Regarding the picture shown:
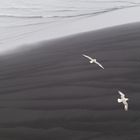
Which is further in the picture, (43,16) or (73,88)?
(43,16)

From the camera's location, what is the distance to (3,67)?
1.95 meters

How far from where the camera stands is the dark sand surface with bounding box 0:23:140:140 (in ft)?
4.91

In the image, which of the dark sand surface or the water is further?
the water

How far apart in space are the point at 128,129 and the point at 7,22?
115cm

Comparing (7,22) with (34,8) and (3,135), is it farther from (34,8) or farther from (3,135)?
(3,135)

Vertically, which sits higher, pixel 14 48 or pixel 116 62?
pixel 14 48

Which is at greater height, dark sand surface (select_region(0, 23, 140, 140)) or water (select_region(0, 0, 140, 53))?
water (select_region(0, 0, 140, 53))

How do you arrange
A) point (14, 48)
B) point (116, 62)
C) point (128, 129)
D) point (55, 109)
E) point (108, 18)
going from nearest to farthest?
point (128, 129) → point (55, 109) → point (116, 62) → point (14, 48) → point (108, 18)

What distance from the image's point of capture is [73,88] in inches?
66.9

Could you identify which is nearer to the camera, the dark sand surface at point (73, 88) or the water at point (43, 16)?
the dark sand surface at point (73, 88)

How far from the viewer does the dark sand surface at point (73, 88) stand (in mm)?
1495

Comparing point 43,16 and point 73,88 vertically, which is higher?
point 43,16

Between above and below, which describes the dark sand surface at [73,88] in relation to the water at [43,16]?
below

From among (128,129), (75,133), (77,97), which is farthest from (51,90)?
(128,129)
